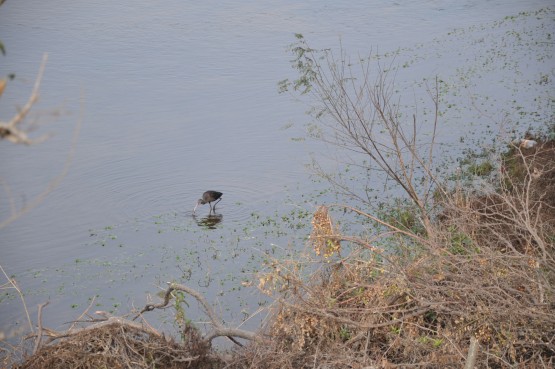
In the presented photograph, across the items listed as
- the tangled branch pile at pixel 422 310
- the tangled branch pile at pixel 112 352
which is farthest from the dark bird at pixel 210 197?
the tangled branch pile at pixel 422 310

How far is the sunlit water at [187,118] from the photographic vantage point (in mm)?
13031

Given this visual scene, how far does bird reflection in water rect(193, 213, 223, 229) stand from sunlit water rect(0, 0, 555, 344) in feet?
0.11

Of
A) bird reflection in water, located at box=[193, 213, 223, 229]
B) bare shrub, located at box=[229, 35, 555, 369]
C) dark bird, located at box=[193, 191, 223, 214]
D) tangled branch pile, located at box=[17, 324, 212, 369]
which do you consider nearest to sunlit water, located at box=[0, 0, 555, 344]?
bird reflection in water, located at box=[193, 213, 223, 229]

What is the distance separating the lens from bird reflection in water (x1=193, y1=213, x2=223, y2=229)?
47.0 feet

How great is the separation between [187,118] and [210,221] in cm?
547

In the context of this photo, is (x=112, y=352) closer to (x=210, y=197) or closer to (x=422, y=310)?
(x=422, y=310)

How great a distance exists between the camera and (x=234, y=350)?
8.39 metres

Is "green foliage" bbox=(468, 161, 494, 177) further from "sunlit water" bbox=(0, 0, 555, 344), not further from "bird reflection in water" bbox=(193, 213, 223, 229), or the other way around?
"bird reflection in water" bbox=(193, 213, 223, 229)

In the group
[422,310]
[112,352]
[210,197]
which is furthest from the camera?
[210,197]

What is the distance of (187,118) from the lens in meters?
19.3

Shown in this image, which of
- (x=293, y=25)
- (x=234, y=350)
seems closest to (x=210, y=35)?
(x=293, y=25)

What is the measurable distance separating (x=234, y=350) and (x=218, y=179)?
27.2 ft

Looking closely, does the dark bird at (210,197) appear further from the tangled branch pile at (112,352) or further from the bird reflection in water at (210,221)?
the tangled branch pile at (112,352)

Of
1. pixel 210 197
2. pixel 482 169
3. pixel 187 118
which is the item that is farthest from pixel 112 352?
pixel 187 118
